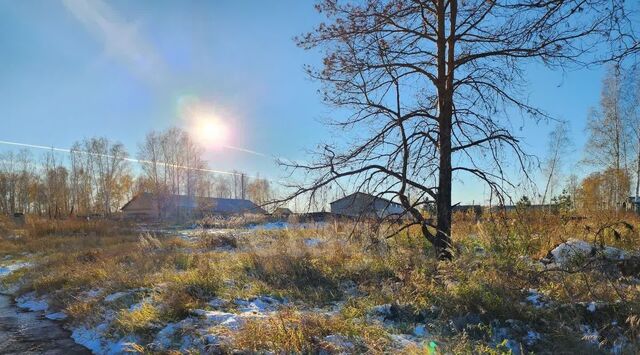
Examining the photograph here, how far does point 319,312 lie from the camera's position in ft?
20.4

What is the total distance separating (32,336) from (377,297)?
6349 millimetres

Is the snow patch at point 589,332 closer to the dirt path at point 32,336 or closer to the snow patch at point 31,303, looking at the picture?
the dirt path at point 32,336

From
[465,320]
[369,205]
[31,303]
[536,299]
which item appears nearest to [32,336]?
[31,303]

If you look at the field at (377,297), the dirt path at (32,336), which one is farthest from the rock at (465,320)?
the dirt path at (32,336)

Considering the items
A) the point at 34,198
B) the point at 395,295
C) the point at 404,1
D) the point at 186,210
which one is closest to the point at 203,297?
the point at 395,295

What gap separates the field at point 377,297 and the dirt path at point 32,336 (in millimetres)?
255

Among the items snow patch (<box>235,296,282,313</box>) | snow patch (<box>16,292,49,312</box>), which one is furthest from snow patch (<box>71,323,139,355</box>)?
snow patch (<box>16,292,49,312</box>)

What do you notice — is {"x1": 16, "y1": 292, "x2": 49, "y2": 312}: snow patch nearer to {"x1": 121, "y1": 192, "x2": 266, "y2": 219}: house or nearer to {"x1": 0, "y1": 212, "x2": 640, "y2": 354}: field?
{"x1": 0, "y1": 212, "x2": 640, "y2": 354}: field

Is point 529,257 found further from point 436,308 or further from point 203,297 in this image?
point 203,297

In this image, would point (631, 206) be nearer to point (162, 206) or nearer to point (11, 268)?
point (11, 268)

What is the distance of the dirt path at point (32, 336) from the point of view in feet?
23.1

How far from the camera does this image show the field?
4.93m

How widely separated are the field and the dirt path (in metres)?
0.25

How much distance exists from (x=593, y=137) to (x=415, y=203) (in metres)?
33.0
